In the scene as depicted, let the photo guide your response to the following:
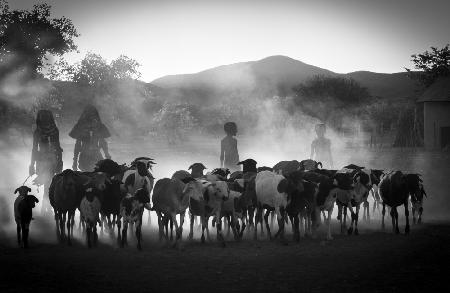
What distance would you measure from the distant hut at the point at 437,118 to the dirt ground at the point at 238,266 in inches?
1633

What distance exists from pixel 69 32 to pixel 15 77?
8.31 metres

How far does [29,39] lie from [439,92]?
125 ft

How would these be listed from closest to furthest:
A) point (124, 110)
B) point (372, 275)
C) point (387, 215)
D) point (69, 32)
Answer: point (372, 275) → point (387, 215) → point (69, 32) → point (124, 110)

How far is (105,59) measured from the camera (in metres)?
95.9

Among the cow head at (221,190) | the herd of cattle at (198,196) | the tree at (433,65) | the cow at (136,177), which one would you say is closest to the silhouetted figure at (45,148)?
the herd of cattle at (198,196)

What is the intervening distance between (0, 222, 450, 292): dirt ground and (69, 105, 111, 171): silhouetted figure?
4.17 meters

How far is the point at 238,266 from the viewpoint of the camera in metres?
12.4

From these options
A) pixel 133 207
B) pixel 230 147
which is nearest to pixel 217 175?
pixel 133 207

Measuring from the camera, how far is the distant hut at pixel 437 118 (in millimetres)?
54906

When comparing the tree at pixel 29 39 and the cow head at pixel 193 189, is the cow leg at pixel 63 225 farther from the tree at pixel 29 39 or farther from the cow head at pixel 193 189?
the tree at pixel 29 39

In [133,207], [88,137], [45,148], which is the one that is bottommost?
[133,207]

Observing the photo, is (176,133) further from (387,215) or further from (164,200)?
(164,200)

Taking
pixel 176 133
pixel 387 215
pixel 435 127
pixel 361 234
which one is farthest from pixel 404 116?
pixel 361 234

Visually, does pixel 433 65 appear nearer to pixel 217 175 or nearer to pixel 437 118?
pixel 437 118
